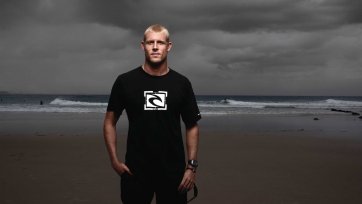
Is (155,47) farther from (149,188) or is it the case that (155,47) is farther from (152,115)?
(149,188)

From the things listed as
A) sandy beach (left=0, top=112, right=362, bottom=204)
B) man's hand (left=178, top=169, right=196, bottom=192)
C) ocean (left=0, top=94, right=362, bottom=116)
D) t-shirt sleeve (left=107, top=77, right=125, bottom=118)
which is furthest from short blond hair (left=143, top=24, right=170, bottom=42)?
ocean (left=0, top=94, right=362, bottom=116)

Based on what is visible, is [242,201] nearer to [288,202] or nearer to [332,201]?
[288,202]

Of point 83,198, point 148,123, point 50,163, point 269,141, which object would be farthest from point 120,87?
point 269,141

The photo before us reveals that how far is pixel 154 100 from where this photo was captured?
2.95m

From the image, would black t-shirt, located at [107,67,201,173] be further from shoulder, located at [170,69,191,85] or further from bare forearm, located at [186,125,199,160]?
A: bare forearm, located at [186,125,199,160]

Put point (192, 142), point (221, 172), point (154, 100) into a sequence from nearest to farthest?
point (154, 100)
point (192, 142)
point (221, 172)

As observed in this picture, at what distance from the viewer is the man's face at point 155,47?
2.96m

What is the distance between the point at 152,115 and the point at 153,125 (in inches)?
3.3

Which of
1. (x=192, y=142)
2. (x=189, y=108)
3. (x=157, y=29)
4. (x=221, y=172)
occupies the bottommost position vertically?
(x=221, y=172)

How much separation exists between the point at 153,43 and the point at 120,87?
1.54ft

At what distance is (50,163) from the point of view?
28.4 ft

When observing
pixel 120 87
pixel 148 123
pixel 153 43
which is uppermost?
pixel 153 43

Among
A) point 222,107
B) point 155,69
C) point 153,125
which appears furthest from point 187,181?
point 222,107

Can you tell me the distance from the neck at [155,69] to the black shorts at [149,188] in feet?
2.88
